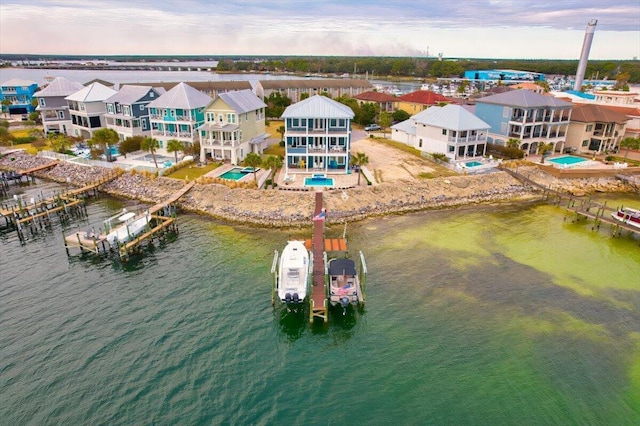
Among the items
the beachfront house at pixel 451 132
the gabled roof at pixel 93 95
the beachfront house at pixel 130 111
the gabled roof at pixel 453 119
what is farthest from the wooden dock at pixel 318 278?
the gabled roof at pixel 93 95

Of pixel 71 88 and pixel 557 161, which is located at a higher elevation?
pixel 71 88

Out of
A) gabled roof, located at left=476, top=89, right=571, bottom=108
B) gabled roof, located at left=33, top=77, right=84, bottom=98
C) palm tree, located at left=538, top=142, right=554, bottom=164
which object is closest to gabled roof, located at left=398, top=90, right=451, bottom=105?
gabled roof, located at left=476, top=89, right=571, bottom=108

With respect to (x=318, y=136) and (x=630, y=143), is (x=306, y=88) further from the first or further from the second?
(x=630, y=143)

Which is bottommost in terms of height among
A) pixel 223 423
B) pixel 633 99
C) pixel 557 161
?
pixel 223 423

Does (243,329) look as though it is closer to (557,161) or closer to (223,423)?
(223,423)

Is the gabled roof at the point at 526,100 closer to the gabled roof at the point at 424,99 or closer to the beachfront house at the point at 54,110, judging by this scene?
the gabled roof at the point at 424,99

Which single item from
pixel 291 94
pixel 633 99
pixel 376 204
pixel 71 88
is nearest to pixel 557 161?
pixel 376 204
